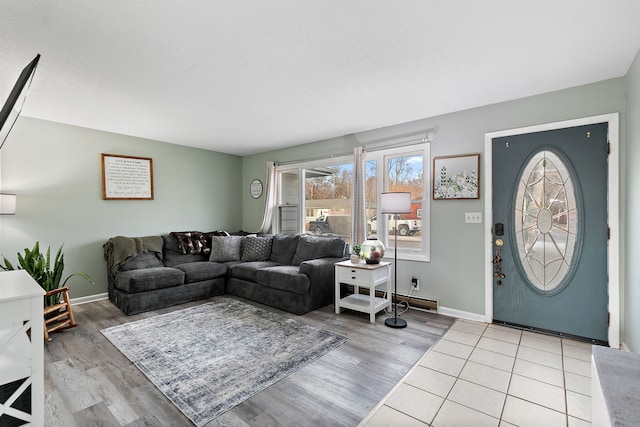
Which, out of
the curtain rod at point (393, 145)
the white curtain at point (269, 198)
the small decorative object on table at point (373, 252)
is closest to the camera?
the small decorative object on table at point (373, 252)

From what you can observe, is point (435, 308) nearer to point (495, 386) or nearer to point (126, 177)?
point (495, 386)

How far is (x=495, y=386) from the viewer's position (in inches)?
85.2

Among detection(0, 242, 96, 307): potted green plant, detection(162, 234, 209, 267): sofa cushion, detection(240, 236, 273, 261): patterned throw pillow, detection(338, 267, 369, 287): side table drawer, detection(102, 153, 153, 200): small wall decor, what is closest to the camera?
detection(0, 242, 96, 307): potted green plant

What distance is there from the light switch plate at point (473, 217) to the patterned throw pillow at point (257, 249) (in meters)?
2.94

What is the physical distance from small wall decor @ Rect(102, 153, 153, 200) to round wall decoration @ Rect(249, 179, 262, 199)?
182 cm

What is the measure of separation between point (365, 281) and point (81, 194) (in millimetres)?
3998

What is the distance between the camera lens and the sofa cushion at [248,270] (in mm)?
4215

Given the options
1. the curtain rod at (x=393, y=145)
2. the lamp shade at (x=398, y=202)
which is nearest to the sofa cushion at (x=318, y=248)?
the lamp shade at (x=398, y=202)

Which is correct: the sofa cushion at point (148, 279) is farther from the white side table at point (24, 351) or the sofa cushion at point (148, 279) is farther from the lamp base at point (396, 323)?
the lamp base at point (396, 323)

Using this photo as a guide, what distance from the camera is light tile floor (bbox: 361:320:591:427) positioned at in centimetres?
183

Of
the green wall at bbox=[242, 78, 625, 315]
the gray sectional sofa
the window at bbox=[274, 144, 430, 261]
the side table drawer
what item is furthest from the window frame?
the side table drawer

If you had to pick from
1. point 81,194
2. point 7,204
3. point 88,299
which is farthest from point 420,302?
point 7,204

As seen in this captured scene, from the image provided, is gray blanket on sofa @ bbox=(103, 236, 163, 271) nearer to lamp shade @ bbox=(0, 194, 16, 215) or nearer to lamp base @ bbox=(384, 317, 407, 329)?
lamp shade @ bbox=(0, 194, 16, 215)

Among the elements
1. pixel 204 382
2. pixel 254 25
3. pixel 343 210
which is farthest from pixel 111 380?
pixel 343 210
